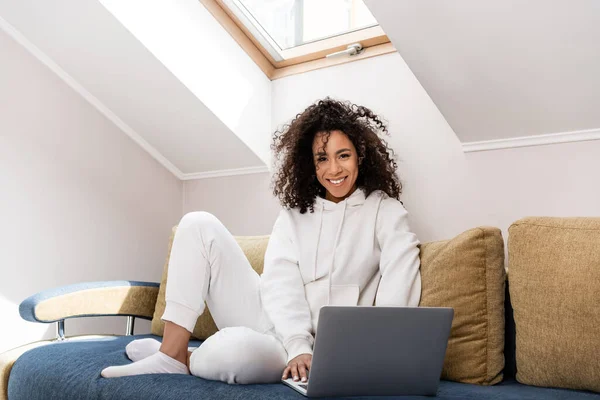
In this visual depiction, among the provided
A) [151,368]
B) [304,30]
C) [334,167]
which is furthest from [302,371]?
[304,30]

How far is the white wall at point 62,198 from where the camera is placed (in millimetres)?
2338

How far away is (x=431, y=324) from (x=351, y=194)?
72cm

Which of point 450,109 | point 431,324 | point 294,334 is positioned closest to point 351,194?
point 450,109

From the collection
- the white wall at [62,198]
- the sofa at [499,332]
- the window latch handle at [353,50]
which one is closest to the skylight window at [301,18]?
the window latch handle at [353,50]

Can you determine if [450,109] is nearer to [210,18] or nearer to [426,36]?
[426,36]

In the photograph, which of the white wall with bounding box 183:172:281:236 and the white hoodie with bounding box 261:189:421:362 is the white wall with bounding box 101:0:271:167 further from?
the white hoodie with bounding box 261:189:421:362

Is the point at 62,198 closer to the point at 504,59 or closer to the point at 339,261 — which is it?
the point at 339,261

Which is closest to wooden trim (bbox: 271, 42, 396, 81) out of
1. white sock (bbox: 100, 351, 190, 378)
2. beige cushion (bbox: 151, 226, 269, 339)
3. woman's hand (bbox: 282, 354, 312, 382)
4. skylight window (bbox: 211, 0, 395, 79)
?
skylight window (bbox: 211, 0, 395, 79)

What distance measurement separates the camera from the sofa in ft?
4.34

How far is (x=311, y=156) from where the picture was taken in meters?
1.97

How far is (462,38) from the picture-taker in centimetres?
168

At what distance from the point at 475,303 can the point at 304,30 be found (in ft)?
4.87

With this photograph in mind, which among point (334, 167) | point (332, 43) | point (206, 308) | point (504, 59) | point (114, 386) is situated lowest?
point (114, 386)

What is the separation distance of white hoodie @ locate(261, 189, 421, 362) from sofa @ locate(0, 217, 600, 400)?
0.07m
